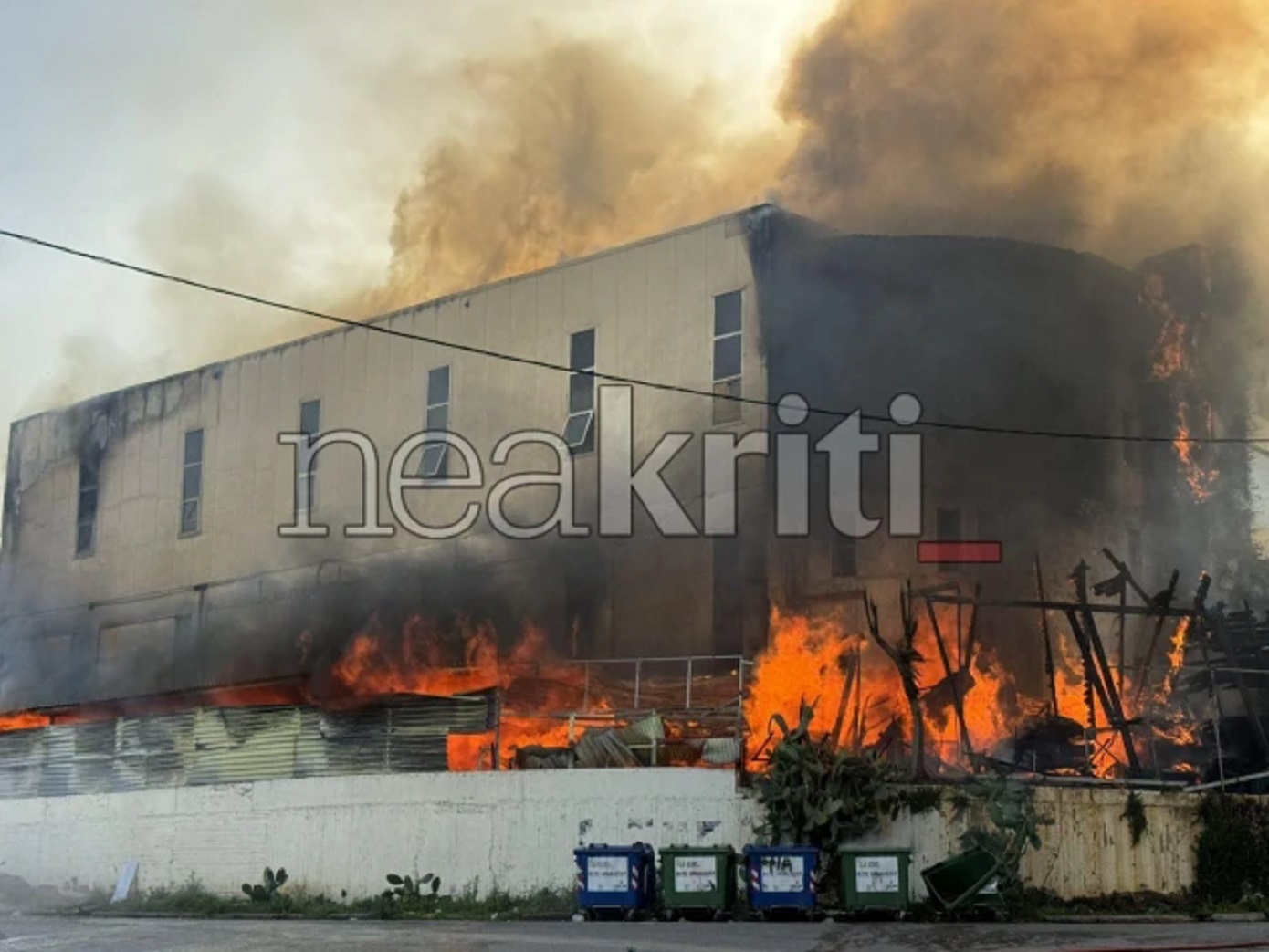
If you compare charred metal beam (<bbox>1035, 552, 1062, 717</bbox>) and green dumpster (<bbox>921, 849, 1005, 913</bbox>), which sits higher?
charred metal beam (<bbox>1035, 552, 1062, 717</bbox>)

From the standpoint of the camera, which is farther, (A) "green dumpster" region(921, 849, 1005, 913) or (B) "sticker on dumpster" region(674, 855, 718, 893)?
(B) "sticker on dumpster" region(674, 855, 718, 893)

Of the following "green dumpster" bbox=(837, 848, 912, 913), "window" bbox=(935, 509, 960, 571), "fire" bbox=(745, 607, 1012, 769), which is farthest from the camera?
"window" bbox=(935, 509, 960, 571)

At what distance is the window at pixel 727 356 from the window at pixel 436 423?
7480mm

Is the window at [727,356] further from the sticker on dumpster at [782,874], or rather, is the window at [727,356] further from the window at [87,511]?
the window at [87,511]

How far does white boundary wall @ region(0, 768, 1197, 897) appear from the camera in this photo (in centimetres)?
2139

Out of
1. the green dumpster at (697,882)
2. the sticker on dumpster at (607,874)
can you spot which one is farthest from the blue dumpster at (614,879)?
the green dumpster at (697,882)

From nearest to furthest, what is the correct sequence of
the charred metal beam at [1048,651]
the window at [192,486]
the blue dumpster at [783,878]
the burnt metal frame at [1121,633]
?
the blue dumpster at [783,878], the burnt metal frame at [1121,633], the charred metal beam at [1048,651], the window at [192,486]

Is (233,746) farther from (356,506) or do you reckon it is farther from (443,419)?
(443,419)

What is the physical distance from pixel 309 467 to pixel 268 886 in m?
13.5

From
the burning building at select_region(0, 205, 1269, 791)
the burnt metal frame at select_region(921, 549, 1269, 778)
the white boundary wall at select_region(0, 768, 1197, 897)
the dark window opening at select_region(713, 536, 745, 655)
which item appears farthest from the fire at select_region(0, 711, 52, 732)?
the burnt metal frame at select_region(921, 549, 1269, 778)

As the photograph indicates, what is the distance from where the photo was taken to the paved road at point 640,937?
57.9ft

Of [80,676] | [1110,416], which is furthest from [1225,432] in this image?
[80,676]

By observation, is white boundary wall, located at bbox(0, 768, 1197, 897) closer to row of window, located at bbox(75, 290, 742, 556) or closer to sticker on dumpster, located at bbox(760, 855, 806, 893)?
sticker on dumpster, located at bbox(760, 855, 806, 893)

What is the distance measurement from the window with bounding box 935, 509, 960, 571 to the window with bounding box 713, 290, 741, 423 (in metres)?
4.41
